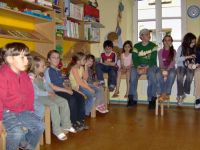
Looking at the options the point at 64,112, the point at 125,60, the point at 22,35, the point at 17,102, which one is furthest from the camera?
the point at 125,60

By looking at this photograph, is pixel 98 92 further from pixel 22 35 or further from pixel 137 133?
pixel 22 35

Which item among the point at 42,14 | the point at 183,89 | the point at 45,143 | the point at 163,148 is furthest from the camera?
the point at 183,89

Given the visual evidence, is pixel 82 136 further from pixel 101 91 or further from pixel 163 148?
pixel 101 91

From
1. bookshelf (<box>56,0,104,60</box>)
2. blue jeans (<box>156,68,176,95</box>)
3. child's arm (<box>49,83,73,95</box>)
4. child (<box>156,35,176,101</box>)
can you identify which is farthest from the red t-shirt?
blue jeans (<box>156,68,176,95</box>)

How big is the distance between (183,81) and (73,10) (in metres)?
2.08

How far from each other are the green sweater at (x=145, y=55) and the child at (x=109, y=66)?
0.36 meters

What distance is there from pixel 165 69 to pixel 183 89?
420 mm

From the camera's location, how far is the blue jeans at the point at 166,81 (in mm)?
4621

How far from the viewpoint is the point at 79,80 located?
3.60 meters

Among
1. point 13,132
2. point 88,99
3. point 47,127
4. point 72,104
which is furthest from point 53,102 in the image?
point 88,99

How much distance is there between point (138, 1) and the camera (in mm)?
7152

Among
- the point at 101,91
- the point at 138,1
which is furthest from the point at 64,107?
the point at 138,1

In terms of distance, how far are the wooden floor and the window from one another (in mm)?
3072

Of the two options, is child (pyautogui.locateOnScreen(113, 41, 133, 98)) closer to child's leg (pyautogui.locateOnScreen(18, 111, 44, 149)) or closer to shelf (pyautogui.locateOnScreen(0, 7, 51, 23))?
shelf (pyautogui.locateOnScreen(0, 7, 51, 23))
